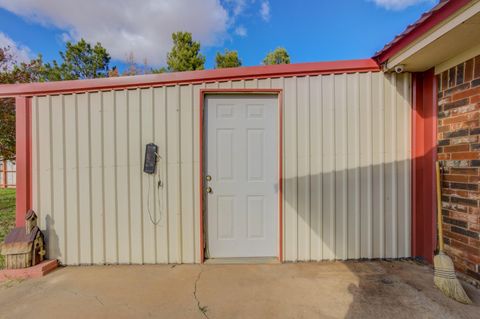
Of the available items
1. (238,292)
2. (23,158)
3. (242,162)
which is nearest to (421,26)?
(242,162)

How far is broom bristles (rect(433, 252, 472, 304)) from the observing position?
83.1 inches

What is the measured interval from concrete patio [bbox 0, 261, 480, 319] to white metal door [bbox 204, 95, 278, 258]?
59cm

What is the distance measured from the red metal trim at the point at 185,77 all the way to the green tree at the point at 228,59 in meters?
7.96

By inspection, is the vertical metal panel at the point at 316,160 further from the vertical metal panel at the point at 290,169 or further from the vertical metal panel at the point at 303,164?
the vertical metal panel at the point at 290,169

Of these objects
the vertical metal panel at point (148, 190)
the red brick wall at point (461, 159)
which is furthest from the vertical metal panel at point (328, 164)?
the vertical metal panel at point (148, 190)

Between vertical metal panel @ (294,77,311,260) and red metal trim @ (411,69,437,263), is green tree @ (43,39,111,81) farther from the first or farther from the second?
red metal trim @ (411,69,437,263)

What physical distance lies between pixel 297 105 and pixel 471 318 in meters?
2.45

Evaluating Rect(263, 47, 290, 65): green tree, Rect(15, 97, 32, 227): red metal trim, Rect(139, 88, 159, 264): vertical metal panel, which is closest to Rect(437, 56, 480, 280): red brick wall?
Rect(139, 88, 159, 264): vertical metal panel

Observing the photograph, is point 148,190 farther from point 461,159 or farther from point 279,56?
point 279,56

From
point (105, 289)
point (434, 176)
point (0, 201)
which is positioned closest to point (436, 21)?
point (434, 176)

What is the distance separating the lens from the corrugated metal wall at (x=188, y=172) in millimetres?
2971

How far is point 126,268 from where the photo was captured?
289 cm

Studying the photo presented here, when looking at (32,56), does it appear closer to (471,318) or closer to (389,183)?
(389,183)

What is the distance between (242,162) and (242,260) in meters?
1.22
